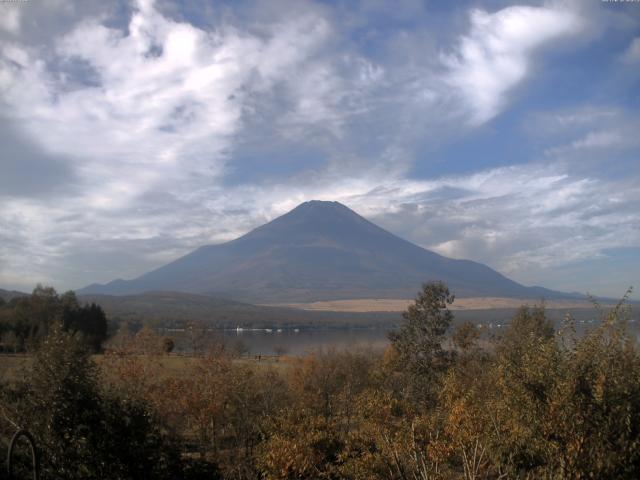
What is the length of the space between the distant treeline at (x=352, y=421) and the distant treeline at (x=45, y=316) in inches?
1419

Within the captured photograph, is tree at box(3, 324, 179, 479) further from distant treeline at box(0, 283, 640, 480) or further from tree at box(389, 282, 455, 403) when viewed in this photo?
tree at box(389, 282, 455, 403)

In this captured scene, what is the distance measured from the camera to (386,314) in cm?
18862

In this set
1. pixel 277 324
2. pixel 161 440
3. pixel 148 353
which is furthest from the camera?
pixel 277 324

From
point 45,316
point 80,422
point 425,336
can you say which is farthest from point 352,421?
point 45,316

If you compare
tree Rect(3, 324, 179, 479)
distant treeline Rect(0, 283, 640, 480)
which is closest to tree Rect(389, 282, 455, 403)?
distant treeline Rect(0, 283, 640, 480)

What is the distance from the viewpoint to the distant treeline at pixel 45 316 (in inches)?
2127

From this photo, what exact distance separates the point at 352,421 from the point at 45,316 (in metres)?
44.4

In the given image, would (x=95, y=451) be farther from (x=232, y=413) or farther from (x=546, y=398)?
(x=546, y=398)

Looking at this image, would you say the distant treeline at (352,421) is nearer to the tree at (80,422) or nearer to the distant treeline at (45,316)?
the tree at (80,422)

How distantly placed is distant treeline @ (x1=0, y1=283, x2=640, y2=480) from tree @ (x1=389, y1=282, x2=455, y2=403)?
470cm

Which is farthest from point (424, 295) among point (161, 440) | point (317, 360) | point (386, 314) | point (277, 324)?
point (386, 314)

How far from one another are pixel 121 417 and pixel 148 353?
1646 cm

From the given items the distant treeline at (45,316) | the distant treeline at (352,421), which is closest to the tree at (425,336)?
the distant treeline at (352,421)

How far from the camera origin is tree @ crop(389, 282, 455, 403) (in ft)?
90.3
